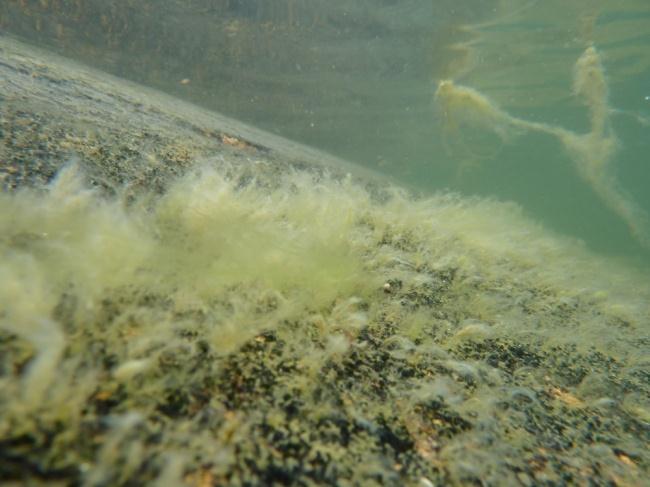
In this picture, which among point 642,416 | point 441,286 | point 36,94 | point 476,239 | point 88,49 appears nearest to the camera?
point 642,416

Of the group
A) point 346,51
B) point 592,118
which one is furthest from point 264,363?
point 346,51

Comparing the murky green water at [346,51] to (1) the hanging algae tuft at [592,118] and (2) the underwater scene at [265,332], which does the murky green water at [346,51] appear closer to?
(1) the hanging algae tuft at [592,118]

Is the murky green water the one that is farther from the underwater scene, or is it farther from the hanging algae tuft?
the underwater scene

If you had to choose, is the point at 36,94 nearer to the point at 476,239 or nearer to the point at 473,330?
the point at 473,330

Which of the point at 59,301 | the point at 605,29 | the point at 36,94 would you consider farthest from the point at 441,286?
the point at 605,29

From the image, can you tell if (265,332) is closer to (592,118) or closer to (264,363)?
(264,363)

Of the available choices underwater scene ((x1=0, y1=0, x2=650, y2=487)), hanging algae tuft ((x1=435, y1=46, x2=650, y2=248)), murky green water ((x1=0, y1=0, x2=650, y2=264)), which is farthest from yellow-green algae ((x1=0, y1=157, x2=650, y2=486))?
murky green water ((x1=0, y1=0, x2=650, y2=264))
